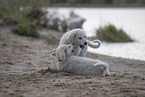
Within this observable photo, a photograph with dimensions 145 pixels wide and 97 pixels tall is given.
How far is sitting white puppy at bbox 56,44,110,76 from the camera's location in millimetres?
5211

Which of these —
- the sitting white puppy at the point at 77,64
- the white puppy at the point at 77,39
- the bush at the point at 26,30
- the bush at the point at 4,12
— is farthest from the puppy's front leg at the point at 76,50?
the bush at the point at 4,12

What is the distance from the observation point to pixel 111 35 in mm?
14422

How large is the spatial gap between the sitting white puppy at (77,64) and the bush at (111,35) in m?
8.98

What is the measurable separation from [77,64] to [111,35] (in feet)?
31.1

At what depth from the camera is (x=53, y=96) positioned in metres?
3.80

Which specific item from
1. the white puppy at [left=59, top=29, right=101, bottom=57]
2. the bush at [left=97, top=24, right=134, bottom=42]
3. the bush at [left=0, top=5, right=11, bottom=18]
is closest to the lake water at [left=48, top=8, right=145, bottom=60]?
the bush at [left=97, top=24, right=134, bottom=42]

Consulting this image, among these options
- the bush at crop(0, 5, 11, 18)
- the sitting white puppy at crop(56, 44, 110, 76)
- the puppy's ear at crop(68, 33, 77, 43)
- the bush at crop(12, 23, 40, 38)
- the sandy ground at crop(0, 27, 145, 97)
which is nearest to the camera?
the sandy ground at crop(0, 27, 145, 97)

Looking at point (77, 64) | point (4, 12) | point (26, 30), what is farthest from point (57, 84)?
point (4, 12)

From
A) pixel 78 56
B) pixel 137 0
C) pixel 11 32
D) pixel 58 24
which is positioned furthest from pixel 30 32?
pixel 137 0

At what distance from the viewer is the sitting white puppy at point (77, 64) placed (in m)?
5.21

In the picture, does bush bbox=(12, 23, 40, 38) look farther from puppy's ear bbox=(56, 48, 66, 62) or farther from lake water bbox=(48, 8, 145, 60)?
puppy's ear bbox=(56, 48, 66, 62)

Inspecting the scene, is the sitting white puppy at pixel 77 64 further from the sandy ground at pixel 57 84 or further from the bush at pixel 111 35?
the bush at pixel 111 35

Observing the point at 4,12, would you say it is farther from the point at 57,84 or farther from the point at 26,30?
the point at 57,84

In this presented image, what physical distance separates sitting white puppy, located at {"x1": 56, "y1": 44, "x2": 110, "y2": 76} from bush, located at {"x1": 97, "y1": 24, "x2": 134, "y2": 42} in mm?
8976
